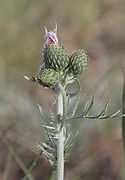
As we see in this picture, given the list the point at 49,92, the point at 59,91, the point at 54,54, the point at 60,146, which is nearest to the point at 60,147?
the point at 60,146

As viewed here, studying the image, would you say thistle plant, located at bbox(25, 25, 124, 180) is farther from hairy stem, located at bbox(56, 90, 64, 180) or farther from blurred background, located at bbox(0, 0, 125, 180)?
blurred background, located at bbox(0, 0, 125, 180)

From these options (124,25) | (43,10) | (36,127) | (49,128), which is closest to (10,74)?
(36,127)

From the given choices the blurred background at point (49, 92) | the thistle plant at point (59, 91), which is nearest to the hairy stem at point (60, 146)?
the thistle plant at point (59, 91)

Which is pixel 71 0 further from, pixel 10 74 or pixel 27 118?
pixel 27 118

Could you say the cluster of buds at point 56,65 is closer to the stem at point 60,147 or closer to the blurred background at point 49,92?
the stem at point 60,147

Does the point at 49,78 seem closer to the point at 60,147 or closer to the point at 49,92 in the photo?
the point at 60,147

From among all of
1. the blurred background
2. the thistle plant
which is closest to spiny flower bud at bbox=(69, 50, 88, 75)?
the thistle plant
